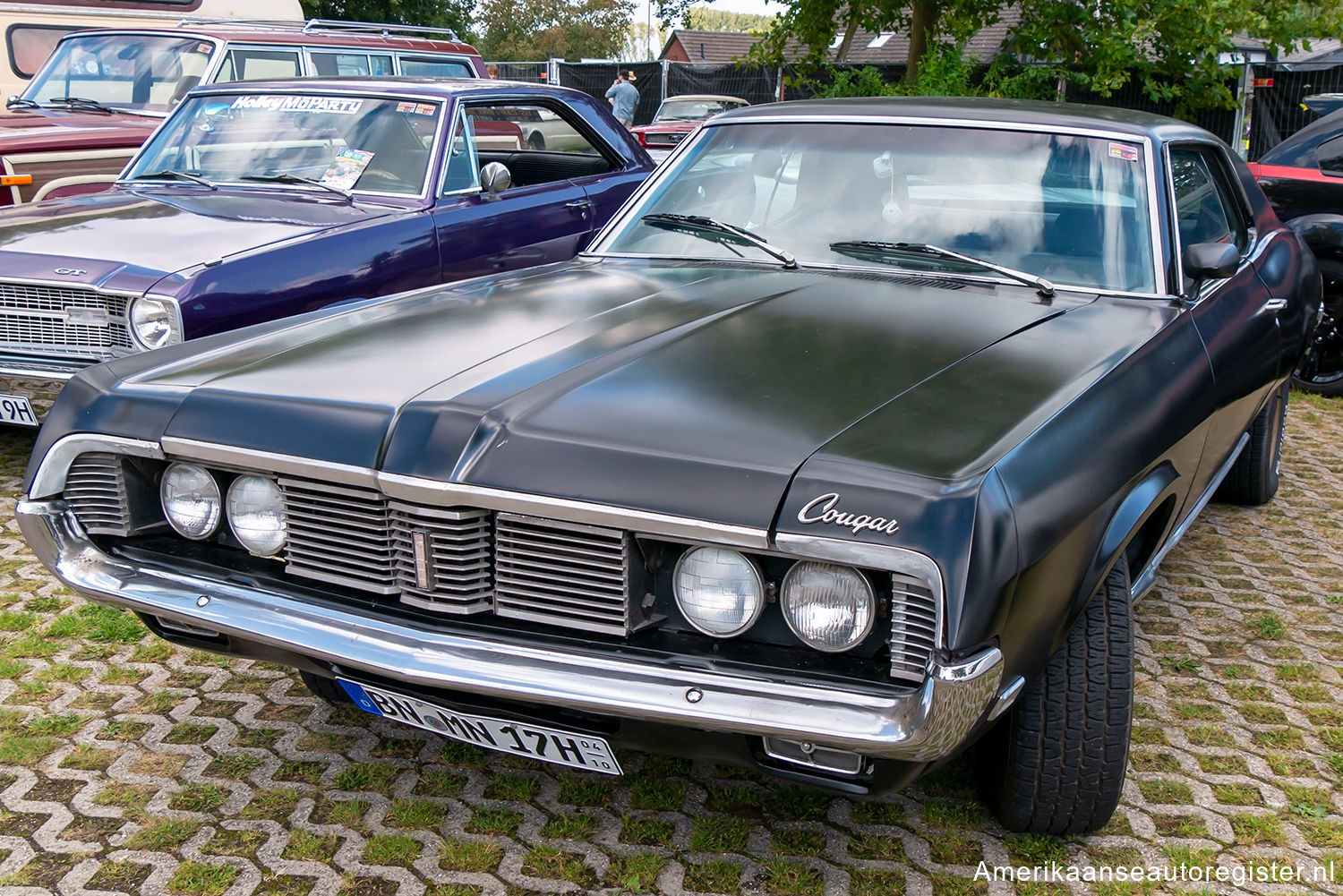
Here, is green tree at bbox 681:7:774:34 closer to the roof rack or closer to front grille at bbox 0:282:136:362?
the roof rack

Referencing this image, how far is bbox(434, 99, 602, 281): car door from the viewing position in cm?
544

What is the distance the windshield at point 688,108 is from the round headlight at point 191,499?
16.8m

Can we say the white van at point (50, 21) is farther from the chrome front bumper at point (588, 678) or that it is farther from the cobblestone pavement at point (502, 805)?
the chrome front bumper at point (588, 678)

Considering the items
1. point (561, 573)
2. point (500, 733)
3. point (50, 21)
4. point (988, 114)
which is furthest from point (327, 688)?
point (50, 21)

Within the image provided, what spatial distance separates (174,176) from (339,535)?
→ 13.7 feet

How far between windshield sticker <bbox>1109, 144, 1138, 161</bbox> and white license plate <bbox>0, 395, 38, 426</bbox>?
14.1 feet

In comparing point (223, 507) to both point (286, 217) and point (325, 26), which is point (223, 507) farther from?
point (325, 26)

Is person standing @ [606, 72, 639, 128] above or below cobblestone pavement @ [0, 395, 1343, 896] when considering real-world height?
above

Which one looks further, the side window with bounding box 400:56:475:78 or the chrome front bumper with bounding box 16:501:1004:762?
the side window with bounding box 400:56:475:78

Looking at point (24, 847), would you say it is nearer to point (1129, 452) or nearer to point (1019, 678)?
point (1019, 678)

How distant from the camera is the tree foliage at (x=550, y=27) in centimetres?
5262

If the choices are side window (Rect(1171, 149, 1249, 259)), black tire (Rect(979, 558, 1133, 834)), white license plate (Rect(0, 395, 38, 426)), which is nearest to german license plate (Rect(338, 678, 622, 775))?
black tire (Rect(979, 558, 1133, 834))

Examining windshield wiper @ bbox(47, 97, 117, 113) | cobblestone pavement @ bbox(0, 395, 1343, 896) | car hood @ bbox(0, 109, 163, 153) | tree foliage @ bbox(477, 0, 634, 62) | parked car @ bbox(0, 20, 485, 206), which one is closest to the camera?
cobblestone pavement @ bbox(0, 395, 1343, 896)

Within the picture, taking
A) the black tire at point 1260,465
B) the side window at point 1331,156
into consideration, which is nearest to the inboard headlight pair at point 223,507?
the black tire at point 1260,465
